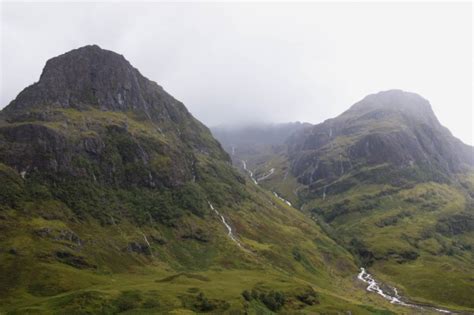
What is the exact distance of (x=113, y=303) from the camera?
155m

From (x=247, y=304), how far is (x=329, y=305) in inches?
1637

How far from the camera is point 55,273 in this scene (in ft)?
616

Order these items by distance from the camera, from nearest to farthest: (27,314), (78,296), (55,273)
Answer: (27,314)
(78,296)
(55,273)

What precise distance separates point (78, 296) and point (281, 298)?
7846cm

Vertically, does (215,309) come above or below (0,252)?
→ below

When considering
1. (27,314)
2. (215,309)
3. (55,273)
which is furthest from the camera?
(55,273)

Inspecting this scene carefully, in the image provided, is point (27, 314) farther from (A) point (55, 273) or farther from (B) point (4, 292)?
(A) point (55, 273)

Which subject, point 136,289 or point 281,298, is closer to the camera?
point 136,289

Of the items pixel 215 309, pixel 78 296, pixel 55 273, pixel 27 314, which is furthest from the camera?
pixel 55 273

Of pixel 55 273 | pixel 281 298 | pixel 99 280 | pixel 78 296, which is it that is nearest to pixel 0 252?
pixel 55 273

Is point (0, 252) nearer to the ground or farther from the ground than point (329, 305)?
farther from the ground

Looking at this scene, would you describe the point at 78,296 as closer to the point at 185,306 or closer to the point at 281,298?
the point at 185,306

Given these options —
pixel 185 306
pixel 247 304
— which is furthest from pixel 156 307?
pixel 247 304

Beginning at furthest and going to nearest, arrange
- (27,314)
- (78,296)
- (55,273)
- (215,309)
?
(55,273) → (215,309) → (78,296) → (27,314)
